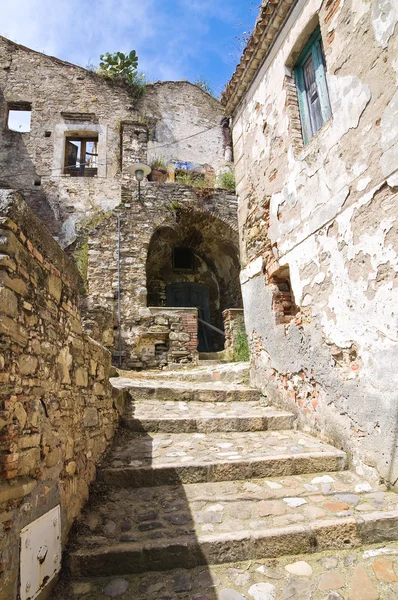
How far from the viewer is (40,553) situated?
197 centimetres

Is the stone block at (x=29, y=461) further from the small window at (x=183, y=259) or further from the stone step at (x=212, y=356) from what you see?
the small window at (x=183, y=259)

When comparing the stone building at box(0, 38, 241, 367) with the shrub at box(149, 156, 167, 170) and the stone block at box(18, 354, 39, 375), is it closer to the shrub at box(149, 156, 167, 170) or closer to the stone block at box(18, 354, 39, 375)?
the shrub at box(149, 156, 167, 170)

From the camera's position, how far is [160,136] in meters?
14.9

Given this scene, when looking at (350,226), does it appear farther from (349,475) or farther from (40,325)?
(40,325)

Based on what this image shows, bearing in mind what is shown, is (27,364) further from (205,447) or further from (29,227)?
(205,447)

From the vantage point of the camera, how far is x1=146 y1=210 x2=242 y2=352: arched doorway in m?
10.2

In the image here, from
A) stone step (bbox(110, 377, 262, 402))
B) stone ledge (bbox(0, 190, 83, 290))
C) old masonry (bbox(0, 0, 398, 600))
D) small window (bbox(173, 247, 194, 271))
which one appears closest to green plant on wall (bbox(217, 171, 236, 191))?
small window (bbox(173, 247, 194, 271))

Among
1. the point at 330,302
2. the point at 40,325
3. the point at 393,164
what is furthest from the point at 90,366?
the point at 393,164

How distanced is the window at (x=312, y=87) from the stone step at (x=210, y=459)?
316 centimetres

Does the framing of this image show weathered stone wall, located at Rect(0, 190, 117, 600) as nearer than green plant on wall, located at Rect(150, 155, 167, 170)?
Yes

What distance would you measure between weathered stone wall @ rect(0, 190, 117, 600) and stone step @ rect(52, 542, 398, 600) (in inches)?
16.2

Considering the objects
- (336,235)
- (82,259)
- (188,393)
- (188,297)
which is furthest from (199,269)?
(336,235)

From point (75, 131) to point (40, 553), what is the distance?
46.9 feet

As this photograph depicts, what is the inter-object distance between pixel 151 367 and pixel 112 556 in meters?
5.83
